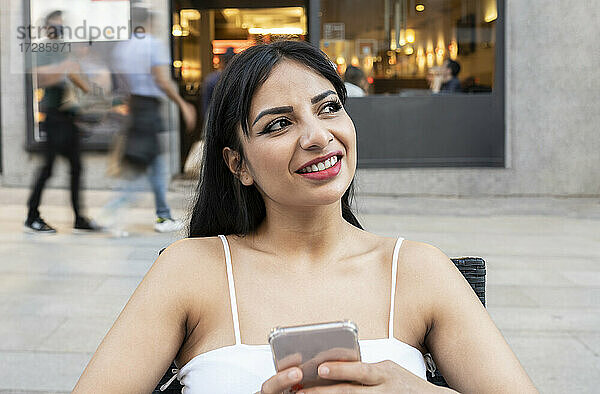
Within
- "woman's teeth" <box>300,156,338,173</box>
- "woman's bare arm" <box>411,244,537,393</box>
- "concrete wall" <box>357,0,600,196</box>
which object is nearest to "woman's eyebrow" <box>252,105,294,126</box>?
"woman's teeth" <box>300,156,338,173</box>

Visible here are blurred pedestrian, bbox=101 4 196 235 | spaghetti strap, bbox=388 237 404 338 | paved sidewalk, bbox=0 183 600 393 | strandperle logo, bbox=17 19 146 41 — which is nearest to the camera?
spaghetti strap, bbox=388 237 404 338

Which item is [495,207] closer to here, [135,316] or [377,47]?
[377,47]

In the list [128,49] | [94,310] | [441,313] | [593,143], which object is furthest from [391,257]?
[593,143]

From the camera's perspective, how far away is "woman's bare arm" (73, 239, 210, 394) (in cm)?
164

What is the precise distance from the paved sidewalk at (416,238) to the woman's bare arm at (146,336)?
68 centimetres

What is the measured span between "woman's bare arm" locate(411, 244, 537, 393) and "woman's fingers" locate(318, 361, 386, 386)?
327 mm

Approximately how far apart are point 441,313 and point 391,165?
7.71 meters

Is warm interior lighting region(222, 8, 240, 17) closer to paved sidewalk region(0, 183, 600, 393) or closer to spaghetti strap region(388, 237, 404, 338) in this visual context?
paved sidewalk region(0, 183, 600, 393)

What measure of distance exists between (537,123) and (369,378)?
8461mm

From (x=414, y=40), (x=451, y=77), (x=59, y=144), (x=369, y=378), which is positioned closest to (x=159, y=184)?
(x=59, y=144)

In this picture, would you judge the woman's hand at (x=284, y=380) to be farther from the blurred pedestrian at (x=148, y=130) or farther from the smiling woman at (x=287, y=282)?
the blurred pedestrian at (x=148, y=130)

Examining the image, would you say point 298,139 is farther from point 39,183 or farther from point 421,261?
point 39,183

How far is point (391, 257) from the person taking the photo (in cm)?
186

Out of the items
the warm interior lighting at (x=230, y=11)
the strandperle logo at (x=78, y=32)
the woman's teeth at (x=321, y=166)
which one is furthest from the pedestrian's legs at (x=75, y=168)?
the woman's teeth at (x=321, y=166)
